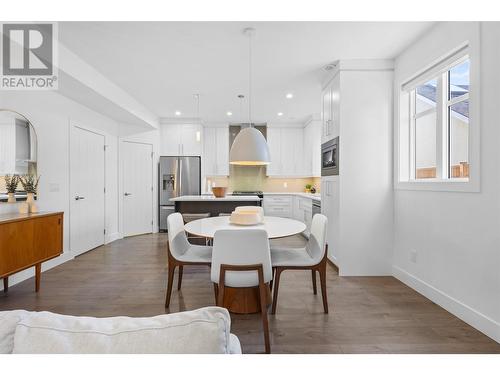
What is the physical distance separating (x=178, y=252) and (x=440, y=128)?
Answer: 109 inches

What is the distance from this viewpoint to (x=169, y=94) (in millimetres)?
4762

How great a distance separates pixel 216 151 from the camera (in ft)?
22.4

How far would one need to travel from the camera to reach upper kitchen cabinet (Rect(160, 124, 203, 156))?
6.49m

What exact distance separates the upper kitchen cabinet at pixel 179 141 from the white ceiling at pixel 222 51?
1.74 m

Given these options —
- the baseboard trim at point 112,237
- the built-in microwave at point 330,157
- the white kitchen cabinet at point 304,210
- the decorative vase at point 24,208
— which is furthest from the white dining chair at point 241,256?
the baseboard trim at point 112,237

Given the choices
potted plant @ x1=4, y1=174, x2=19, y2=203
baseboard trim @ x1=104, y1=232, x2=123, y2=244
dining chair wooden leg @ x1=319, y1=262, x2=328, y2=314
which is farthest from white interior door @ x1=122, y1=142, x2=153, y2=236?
dining chair wooden leg @ x1=319, y1=262, x2=328, y2=314

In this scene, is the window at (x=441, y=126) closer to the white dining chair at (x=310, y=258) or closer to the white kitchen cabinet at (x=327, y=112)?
the white kitchen cabinet at (x=327, y=112)

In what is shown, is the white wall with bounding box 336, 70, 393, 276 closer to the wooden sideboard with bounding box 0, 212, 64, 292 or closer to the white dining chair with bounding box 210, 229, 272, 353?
the white dining chair with bounding box 210, 229, 272, 353

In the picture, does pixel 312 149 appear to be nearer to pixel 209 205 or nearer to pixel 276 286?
pixel 209 205

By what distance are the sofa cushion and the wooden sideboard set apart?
7.31 ft

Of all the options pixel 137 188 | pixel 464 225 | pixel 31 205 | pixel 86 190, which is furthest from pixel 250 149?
pixel 137 188

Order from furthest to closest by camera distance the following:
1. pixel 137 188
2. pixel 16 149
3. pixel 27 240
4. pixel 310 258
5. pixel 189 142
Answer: pixel 189 142, pixel 137 188, pixel 16 149, pixel 27 240, pixel 310 258

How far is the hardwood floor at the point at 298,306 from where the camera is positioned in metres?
1.99
